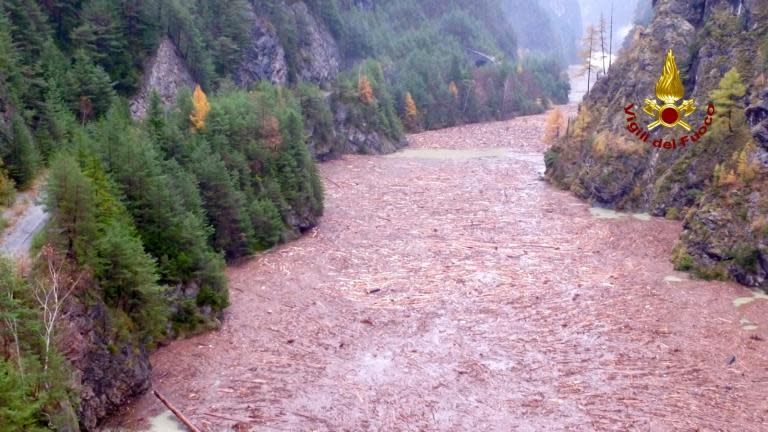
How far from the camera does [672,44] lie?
130ft

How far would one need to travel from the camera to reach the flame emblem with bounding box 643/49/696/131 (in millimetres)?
34812

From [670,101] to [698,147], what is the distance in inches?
174

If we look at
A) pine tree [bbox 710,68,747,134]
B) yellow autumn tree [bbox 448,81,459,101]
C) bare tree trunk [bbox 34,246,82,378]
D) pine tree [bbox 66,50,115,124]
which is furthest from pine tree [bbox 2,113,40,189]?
yellow autumn tree [bbox 448,81,459,101]

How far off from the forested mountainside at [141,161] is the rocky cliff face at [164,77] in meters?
0.13

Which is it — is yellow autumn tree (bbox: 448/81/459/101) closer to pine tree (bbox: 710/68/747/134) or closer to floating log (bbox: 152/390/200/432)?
pine tree (bbox: 710/68/747/134)

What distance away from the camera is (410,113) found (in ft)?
260

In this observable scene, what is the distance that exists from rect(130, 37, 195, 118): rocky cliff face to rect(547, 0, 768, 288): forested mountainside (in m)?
27.3

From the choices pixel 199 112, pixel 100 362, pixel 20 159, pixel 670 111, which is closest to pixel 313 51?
pixel 199 112

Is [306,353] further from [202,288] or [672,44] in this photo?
[672,44]

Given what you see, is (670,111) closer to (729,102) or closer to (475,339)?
(729,102)

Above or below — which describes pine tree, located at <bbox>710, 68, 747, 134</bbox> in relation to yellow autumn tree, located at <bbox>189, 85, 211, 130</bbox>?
below

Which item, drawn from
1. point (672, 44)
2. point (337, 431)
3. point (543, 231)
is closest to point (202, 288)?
point (337, 431)

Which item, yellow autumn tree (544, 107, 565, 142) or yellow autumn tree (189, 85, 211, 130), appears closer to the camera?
yellow autumn tree (189, 85, 211, 130)

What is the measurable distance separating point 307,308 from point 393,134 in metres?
45.5
